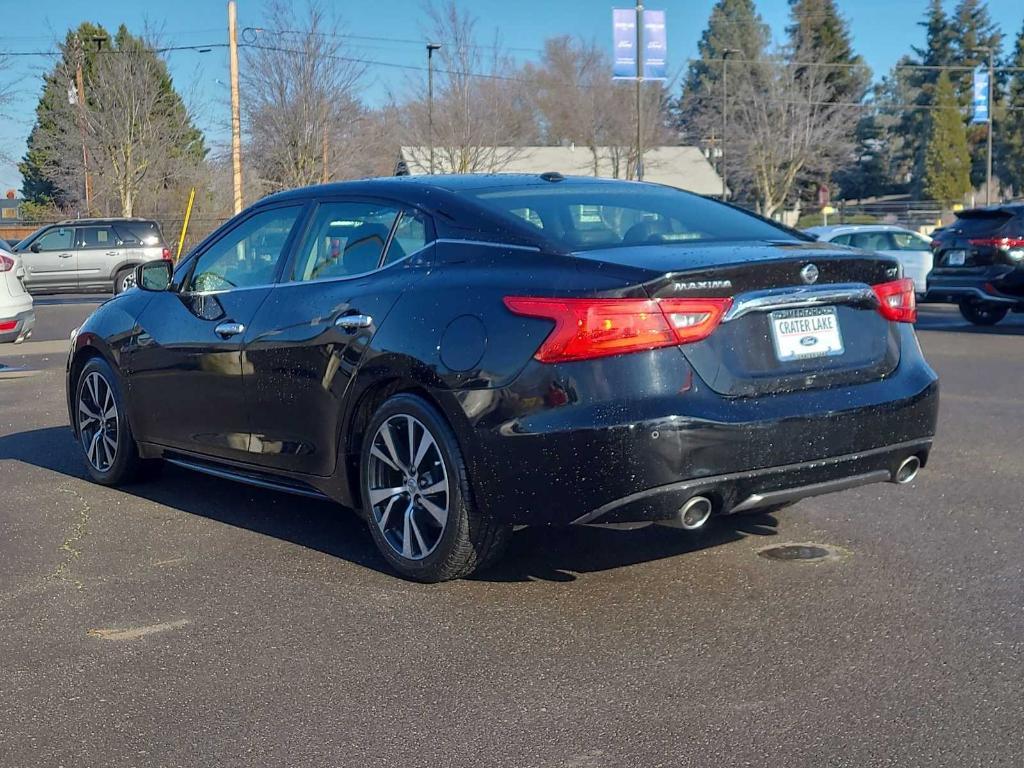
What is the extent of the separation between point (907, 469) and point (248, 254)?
3.13 meters

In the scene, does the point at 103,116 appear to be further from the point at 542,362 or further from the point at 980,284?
the point at 542,362

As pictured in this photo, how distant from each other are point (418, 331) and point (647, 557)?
1385 millimetres

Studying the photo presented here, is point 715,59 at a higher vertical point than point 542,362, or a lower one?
higher

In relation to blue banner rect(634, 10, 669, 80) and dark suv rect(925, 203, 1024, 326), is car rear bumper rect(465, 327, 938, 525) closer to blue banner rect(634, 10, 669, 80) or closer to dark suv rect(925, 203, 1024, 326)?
dark suv rect(925, 203, 1024, 326)

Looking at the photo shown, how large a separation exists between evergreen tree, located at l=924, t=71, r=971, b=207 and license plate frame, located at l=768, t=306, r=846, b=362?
7335 cm

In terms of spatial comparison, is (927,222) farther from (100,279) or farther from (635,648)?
(635,648)

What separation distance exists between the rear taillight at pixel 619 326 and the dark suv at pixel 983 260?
12820 millimetres

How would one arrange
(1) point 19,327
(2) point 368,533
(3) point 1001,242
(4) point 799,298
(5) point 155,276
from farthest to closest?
(3) point 1001,242, (1) point 19,327, (5) point 155,276, (2) point 368,533, (4) point 799,298

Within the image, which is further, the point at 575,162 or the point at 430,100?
the point at 575,162

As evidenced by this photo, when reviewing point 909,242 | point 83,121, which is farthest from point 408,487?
point 83,121

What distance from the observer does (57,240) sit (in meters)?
27.5

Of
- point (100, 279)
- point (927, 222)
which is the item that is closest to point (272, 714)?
point (100, 279)

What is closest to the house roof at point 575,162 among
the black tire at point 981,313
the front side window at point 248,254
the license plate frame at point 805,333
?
the black tire at point 981,313

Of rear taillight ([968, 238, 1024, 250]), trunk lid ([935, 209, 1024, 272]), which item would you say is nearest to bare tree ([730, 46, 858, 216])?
trunk lid ([935, 209, 1024, 272])
